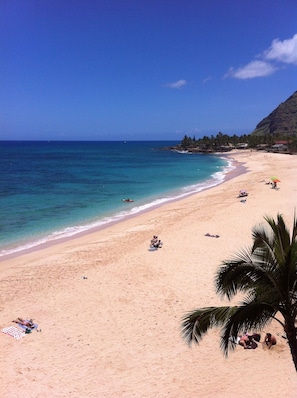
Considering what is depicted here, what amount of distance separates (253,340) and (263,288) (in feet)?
14.7

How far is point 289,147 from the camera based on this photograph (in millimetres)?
90500

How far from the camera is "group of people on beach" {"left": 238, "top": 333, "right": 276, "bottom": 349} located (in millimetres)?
9266

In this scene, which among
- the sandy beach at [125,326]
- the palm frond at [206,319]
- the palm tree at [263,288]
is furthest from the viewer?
the sandy beach at [125,326]

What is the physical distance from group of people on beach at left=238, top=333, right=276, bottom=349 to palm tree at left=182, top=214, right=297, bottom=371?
342 cm

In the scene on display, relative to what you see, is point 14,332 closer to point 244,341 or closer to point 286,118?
point 244,341

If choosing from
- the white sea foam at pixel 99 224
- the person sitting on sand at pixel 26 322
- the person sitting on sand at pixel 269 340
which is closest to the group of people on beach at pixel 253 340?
the person sitting on sand at pixel 269 340

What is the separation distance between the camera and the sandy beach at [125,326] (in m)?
8.10

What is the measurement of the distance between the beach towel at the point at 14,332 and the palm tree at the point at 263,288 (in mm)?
6269

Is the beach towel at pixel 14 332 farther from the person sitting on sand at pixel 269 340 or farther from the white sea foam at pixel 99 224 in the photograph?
the white sea foam at pixel 99 224

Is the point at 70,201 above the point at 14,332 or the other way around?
above

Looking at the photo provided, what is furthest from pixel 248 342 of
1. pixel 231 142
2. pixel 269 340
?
pixel 231 142

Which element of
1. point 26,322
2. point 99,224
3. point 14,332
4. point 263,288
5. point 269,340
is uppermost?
point 263,288

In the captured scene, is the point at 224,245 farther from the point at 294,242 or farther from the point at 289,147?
the point at 289,147

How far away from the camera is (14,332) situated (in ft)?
33.8
